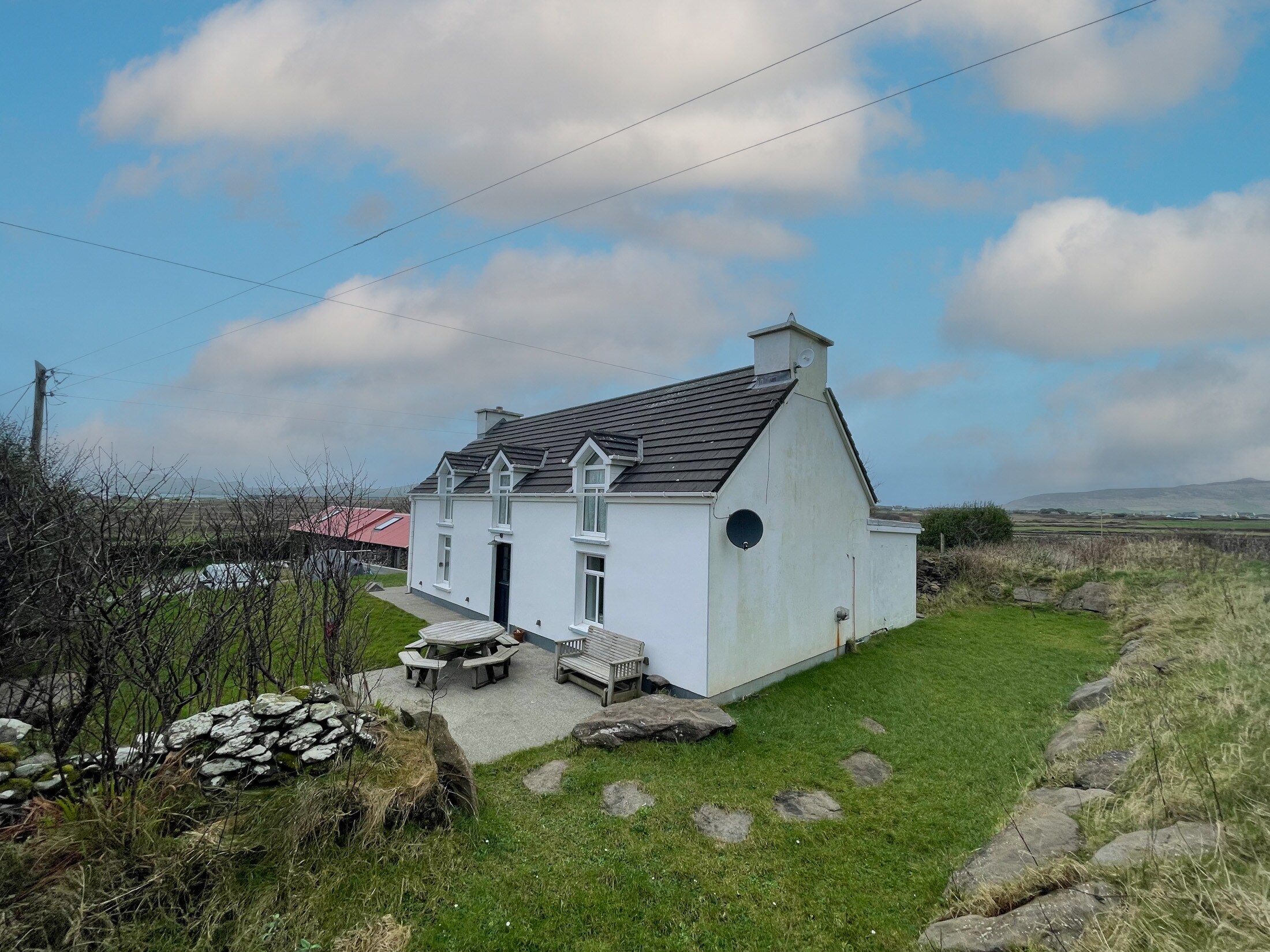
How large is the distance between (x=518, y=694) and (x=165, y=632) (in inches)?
247

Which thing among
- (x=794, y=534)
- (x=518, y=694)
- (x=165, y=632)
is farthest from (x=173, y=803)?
(x=794, y=534)

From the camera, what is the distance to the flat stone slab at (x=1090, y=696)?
354 inches

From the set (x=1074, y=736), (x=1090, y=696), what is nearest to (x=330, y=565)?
(x=1074, y=736)

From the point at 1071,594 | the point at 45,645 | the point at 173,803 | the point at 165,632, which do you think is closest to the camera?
the point at 173,803

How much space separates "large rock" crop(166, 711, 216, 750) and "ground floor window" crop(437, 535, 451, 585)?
46.8 feet

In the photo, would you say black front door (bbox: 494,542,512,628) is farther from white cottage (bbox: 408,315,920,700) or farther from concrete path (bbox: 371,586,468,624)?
concrete path (bbox: 371,586,468,624)

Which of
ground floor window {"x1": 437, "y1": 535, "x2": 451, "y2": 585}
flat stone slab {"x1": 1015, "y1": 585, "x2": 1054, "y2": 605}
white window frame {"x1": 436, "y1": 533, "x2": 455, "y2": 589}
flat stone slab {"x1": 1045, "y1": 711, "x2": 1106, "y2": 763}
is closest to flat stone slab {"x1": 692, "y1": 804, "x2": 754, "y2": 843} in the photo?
flat stone slab {"x1": 1045, "y1": 711, "x2": 1106, "y2": 763}

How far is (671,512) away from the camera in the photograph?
10.5m

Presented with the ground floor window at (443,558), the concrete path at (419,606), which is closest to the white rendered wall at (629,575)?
the concrete path at (419,606)

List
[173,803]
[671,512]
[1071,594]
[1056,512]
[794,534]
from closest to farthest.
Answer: [173,803]
[671,512]
[794,534]
[1071,594]
[1056,512]

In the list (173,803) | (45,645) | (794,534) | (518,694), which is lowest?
(518,694)

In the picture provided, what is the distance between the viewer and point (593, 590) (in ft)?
41.7

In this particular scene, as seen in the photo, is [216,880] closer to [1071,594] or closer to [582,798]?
[582,798]

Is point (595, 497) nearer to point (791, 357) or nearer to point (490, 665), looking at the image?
point (490, 665)
